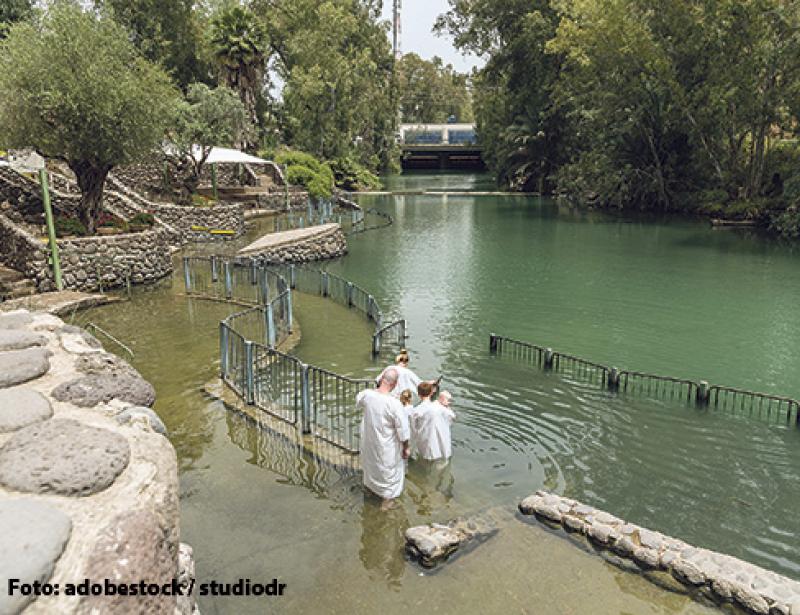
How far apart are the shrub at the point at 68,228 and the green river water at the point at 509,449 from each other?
2.99 meters

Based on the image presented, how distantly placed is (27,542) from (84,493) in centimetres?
57

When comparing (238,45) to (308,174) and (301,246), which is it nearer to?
(308,174)

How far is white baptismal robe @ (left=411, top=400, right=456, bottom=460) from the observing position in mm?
8188

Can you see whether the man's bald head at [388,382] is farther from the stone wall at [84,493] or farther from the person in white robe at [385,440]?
the stone wall at [84,493]

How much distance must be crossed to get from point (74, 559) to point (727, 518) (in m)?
7.33

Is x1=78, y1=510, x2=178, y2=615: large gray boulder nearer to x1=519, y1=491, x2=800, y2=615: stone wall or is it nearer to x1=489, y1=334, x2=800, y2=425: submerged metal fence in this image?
x1=519, y1=491, x2=800, y2=615: stone wall

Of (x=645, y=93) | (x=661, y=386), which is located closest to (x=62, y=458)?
(x=661, y=386)

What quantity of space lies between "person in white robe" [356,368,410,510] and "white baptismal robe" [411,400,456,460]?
107 centimetres

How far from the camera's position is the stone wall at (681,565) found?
539 centimetres

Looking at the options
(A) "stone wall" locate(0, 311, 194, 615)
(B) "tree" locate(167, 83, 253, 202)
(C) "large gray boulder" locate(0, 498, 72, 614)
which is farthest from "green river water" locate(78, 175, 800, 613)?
(B) "tree" locate(167, 83, 253, 202)

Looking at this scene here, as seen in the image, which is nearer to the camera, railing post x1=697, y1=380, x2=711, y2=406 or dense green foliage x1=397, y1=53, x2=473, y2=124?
railing post x1=697, y1=380, x2=711, y2=406

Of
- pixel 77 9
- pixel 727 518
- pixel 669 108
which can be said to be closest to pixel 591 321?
pixel 727 518

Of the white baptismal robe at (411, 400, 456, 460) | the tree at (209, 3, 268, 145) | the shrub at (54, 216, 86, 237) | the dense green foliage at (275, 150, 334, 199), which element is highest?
the tree at (209, 3, 268, 145)

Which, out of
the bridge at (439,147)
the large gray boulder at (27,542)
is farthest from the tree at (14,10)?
the bridge at (439,147)
